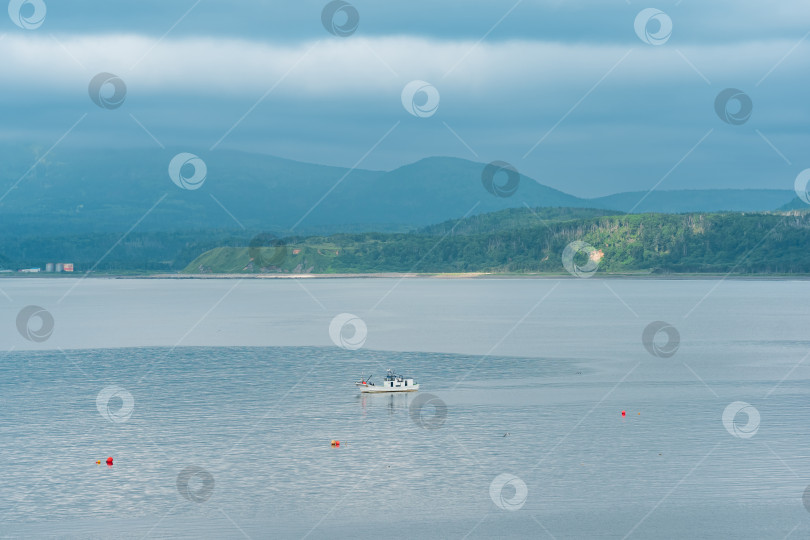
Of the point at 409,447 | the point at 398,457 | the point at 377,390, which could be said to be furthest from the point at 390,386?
the point at 398,457

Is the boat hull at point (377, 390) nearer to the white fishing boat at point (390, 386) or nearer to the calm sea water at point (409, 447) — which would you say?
the white fishing boat at point (390, 386)

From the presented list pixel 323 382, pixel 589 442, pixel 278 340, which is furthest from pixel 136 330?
pixel 589 442

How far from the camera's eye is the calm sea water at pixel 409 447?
48938 mm

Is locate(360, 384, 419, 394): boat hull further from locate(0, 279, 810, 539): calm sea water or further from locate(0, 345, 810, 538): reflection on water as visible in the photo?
locate(0, 279, 810, 539): calm sea water

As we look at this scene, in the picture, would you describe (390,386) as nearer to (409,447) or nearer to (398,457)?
(409,447)

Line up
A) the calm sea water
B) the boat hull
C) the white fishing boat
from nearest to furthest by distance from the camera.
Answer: the calm sea water → the boat hull → the white fishing boat

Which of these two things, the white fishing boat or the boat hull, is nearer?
the boat hull

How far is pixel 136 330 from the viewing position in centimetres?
17762

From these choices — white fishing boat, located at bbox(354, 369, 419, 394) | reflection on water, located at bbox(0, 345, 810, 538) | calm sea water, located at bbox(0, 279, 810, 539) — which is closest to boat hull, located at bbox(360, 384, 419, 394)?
white fishing boat, located at bbox(354, 369, 419, 394)

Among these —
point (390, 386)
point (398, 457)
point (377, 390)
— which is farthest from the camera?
point (390, 386)

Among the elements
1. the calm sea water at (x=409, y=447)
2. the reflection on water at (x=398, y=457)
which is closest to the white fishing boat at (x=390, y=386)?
the reflection on water at (x=398, y=457)

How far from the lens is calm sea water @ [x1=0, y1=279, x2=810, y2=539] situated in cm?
4894

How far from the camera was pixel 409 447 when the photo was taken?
2584 inches

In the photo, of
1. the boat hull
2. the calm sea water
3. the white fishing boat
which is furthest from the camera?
the white fishing boat
